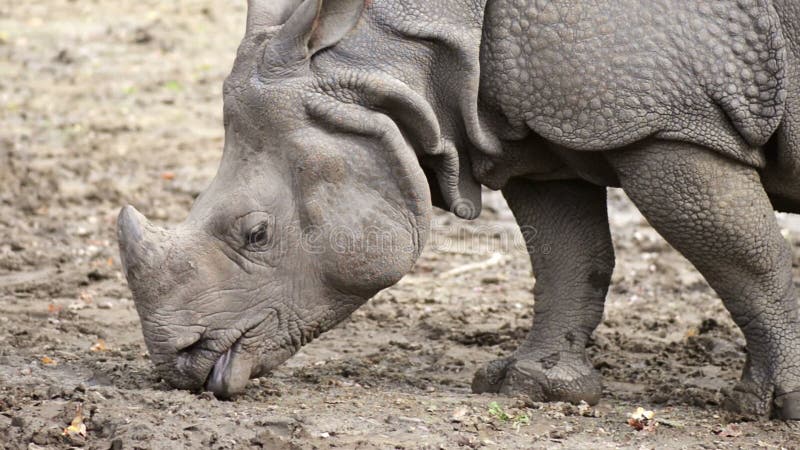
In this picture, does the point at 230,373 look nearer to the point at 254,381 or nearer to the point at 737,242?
the point at 254,381

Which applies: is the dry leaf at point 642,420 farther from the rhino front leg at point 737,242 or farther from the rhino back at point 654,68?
the rhino back at point 654,68

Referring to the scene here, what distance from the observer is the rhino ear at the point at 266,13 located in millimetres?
4680

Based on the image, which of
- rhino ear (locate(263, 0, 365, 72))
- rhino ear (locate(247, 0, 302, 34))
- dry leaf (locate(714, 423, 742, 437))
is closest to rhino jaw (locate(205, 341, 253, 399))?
rhino ear (locate(263, 0, 365, 72))

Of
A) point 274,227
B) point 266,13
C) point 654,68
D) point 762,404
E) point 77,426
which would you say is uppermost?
point 266,13

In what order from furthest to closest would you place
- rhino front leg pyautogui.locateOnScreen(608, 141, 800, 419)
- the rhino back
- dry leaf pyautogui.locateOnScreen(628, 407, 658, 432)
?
dry leaf pyautogui.locateOnScreen(628, 407, 658, 432) → rhino front leg pyautogui.locateOnScreen(608, 141, 800, 419) → the rhino back

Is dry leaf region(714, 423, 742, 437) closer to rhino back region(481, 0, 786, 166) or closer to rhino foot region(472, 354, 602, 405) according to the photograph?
rhino foot region(472, 354, 602, 405)

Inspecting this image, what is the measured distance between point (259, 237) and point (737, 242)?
1661mm

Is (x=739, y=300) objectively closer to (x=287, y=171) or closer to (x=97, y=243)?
(x=287, y=171)

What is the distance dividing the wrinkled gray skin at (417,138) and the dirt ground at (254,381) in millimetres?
405

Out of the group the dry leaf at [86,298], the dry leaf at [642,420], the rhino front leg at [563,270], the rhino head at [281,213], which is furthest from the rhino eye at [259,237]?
the dry leaf at [86,298]

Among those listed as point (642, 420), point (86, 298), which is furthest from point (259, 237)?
point (86, 298)

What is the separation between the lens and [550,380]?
5.28 metres

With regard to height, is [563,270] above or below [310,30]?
below

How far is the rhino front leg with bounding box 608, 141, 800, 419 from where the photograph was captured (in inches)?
179
